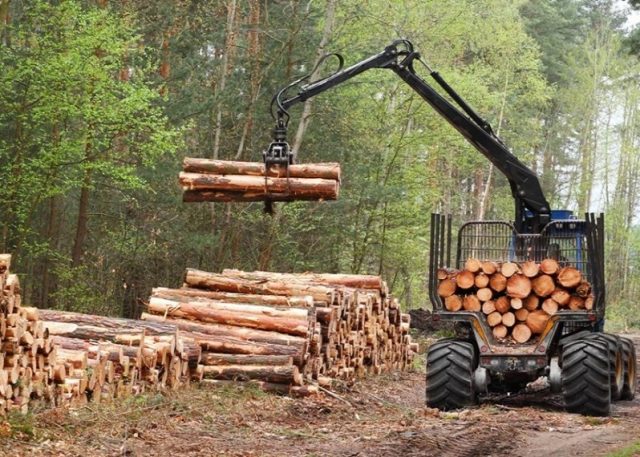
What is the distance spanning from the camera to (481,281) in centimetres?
1295

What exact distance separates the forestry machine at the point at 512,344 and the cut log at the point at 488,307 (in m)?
0.12

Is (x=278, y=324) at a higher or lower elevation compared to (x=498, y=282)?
lower

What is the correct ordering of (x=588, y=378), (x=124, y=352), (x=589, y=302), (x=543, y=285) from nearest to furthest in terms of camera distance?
(x=124, y=352)
(x=588, y=378)
(x=589, y=302)
(x=543, y=285)

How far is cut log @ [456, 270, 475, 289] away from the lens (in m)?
13.0

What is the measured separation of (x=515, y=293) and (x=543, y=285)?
0.36 meters

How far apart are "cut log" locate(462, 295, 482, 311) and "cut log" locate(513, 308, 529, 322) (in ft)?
1.58

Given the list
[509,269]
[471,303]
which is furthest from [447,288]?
[509,269]

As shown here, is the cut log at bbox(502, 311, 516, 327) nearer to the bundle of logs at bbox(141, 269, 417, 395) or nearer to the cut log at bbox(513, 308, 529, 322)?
the cut log at bbox(513, 308, 529, 322)

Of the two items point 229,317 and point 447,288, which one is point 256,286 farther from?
point 447,288

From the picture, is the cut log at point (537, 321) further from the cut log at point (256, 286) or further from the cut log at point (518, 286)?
the cut log at point (256, 286)

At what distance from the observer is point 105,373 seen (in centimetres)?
1047

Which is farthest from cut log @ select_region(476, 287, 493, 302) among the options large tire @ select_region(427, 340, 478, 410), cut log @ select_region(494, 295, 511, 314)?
large tire @ select_region(427, 340, 478, 410)

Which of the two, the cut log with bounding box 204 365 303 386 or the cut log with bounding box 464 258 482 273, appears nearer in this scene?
the cut log with bounding box 204 365 303 386

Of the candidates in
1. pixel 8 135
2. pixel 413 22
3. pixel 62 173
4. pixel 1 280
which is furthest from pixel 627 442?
pixel 413 22
